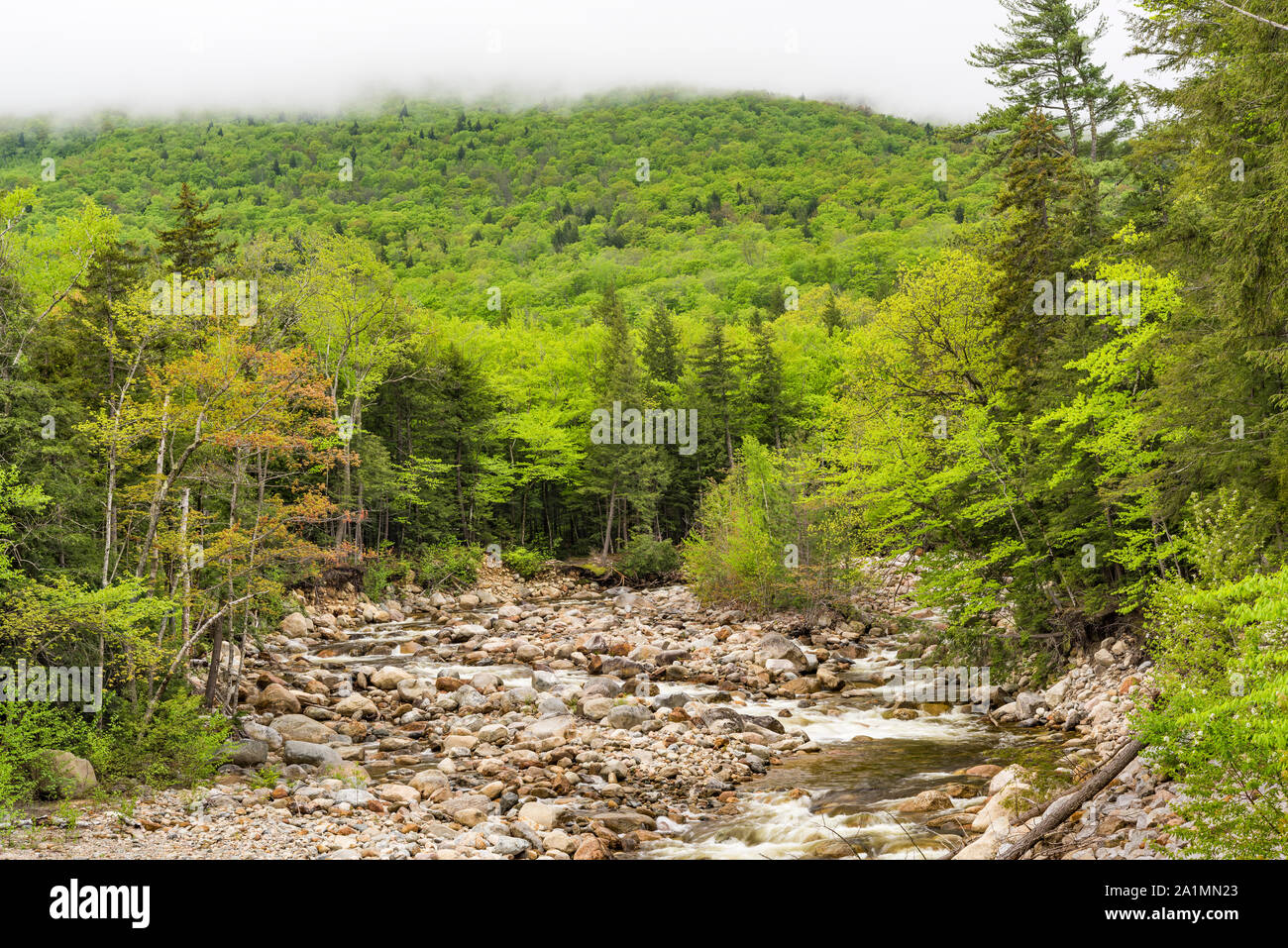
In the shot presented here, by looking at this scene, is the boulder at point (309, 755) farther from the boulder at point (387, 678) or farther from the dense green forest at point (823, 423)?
the boulder at point (387, 678)

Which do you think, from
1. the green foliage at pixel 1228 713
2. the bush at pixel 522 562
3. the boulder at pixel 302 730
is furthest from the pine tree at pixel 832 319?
the green foliage at pixel 1228 713

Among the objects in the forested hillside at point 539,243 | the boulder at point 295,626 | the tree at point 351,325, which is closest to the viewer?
the boulder at point 295,626

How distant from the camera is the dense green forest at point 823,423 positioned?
1075 centimetres

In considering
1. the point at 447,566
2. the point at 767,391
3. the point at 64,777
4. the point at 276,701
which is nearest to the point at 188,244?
the point at 447,566

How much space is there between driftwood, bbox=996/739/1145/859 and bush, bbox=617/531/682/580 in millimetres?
32466

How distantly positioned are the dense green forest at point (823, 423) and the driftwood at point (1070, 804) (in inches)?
28.9

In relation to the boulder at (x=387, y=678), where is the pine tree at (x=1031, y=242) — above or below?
above

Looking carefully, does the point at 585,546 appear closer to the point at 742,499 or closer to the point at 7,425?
the point at 742,499

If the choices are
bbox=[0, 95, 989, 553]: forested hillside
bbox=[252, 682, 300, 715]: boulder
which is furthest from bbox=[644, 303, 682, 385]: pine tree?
bbox=[252, 682, 300, 715]: boulder

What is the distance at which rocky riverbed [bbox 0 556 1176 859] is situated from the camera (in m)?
9.73

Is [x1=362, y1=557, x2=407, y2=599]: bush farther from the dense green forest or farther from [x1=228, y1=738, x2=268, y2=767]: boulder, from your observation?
[x1=228, y1=738, x2=268, y2=767]: boulder

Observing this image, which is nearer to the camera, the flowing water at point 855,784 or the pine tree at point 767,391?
the flowing water at point 855,784
